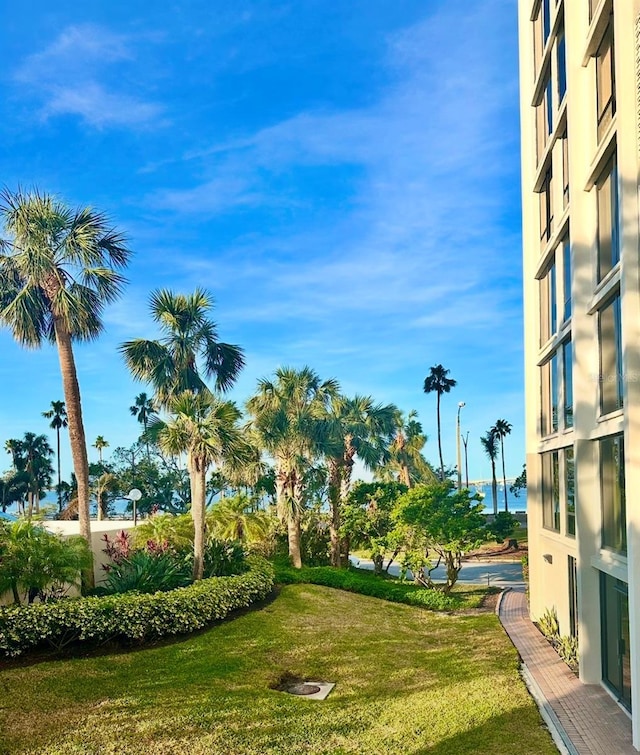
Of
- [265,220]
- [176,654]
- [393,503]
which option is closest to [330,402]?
[393,503]

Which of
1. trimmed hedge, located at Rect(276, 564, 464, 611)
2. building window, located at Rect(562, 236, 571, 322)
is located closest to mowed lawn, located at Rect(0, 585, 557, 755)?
trimmed hedge, located at Rect(276, 564, 464, 611)

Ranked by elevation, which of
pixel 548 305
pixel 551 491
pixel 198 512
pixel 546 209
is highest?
pixel 546 209

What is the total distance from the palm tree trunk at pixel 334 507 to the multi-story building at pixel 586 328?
39.5 feet

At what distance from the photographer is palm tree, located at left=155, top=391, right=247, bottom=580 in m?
19.3

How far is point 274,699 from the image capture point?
11.9 m

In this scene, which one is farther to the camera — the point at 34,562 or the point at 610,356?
the point at 34,562

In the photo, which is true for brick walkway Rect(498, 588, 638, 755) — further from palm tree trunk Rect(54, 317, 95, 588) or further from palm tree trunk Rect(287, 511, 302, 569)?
palm tree trunk Rect(287, 511, 302, 569)

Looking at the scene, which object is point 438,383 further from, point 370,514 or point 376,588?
point 376,588

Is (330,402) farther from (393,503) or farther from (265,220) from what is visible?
(265,220)

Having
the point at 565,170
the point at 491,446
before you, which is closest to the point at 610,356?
the point at 565,170

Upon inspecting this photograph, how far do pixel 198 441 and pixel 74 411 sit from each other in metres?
3.60

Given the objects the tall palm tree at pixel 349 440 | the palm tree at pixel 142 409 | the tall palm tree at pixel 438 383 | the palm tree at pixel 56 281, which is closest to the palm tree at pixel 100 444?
the palm tree at pixel 142 409

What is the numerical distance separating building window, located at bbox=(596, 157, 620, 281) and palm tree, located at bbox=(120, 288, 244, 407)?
15917 mm

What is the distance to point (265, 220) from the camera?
125ft
